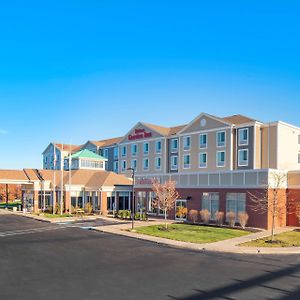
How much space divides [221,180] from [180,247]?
14.0 meters

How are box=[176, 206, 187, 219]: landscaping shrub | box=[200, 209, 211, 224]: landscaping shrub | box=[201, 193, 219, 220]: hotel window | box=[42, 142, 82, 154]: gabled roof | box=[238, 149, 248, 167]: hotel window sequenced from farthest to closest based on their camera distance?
box=[42, 142, 82, 154]: gabled roof
box=[238, 149, 248, 167]: hotel window
box=[176, 206, 187, 219]: landscaping shrub
box=[201, 193, 219, 220]: hotel window
box=[200, 209, 211, 224]: landscaping shrub

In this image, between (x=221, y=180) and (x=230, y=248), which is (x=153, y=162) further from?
(x=230, y=248)

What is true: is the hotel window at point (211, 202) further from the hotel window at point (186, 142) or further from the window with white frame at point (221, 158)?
the hotel window at point (186, 142)

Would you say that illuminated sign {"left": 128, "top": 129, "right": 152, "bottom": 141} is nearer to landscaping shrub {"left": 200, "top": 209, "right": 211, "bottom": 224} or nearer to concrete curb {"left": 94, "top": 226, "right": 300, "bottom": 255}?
landscaping shrub {"left": 200, "top": 209, "right": 211, "bottom": 224}

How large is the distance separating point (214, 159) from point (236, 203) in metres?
21.4

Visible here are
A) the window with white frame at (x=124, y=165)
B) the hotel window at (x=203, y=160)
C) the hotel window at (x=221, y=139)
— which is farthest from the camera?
the window with white frame at (x=124, y=165)

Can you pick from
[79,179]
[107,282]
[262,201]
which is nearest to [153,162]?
[79,179]

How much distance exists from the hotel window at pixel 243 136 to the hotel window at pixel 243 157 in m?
1.16

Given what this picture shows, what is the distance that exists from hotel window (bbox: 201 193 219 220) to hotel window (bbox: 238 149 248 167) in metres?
16.5

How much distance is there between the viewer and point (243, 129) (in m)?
53.4

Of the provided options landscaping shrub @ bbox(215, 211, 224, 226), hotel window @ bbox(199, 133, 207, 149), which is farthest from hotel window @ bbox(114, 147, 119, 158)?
landscaping shrub @ bbox(215, 211, 224, 226)

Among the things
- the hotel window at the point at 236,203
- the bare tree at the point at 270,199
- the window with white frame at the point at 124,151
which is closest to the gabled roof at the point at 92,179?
the window with white frame at the point at 124,151

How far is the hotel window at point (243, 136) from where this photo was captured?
5296 cm

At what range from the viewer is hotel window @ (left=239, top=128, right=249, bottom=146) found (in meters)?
53.0
